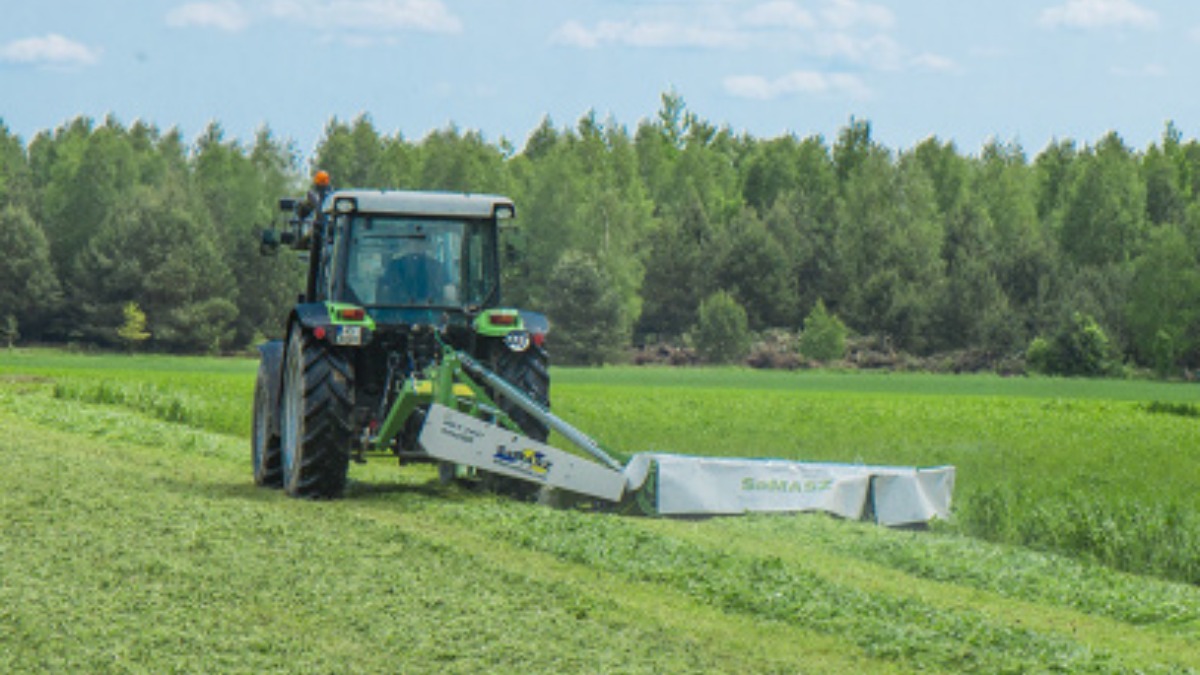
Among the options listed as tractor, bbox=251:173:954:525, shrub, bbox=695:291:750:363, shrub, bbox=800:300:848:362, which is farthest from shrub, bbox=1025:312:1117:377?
tractor, bbox=251:173:954:525

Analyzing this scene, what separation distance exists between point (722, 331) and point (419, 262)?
65702 mm

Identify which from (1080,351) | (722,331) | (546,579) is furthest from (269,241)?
(722,331)

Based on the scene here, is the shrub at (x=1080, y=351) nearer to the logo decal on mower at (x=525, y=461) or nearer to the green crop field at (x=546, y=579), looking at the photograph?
the green crop field at (x=546, y=579)

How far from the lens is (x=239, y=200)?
8481cm

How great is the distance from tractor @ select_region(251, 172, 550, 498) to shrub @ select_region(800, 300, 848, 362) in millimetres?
63551

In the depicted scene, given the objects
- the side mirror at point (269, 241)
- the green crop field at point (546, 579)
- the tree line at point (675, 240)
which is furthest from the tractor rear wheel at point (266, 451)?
the tree line at point (675, 240)

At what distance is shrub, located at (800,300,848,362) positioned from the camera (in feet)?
254

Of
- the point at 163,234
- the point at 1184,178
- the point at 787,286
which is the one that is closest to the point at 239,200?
the point at 163,234

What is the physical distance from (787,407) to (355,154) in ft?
242

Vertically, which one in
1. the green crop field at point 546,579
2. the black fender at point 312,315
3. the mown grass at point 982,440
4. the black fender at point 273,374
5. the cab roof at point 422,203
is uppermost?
the cab roof at point 422,203

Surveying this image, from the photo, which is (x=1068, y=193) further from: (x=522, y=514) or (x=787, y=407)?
(x=522, y=514)

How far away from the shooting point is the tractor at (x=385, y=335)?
1327cm

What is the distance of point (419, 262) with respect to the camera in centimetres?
1440

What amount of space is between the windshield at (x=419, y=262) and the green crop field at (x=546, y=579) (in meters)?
1.69
